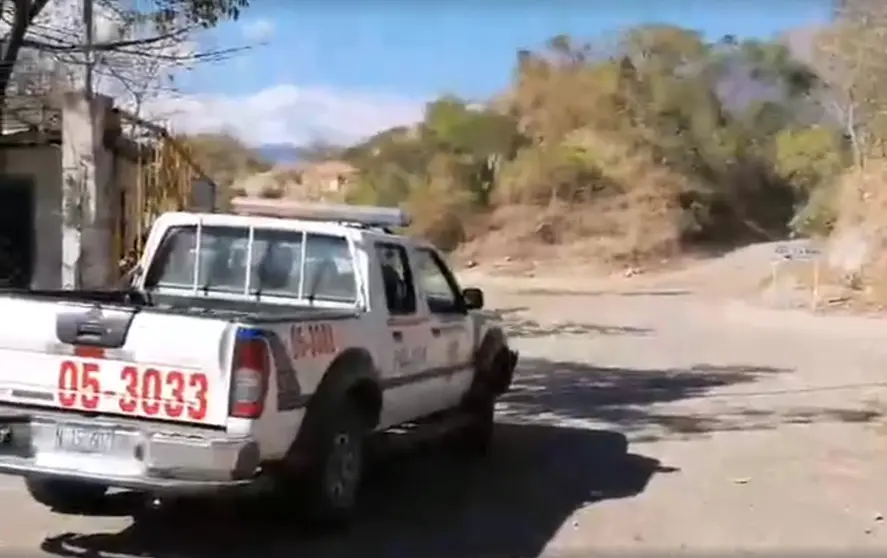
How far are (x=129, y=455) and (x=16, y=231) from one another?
462 inches

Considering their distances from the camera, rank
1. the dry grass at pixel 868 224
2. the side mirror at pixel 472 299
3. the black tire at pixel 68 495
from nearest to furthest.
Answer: the black tire at pixel 68 495 < the side mirror at pixel 472 299 < the dry grass at pixel 868 224

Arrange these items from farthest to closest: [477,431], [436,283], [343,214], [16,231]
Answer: [16,231], [477,431], [343,214], [436,283]

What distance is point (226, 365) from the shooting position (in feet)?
23.0

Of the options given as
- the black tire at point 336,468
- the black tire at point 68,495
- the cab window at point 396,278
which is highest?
the cab window at point 396,278

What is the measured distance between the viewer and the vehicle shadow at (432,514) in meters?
7.77

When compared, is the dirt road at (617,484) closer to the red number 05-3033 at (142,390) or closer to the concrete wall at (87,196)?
the red number 05-3033 at (142,390)

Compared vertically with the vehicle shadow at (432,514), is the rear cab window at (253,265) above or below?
above

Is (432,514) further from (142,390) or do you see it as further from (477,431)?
(142,390)

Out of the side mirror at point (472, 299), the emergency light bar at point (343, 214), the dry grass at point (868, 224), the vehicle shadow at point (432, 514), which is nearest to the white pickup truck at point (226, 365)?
the vehicle shadow at point (432, 514)

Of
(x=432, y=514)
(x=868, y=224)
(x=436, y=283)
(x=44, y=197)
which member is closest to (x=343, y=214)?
(x=436, y=283)

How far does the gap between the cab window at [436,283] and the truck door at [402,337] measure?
26cm

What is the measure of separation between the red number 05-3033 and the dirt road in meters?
0.86

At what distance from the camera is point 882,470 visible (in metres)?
10.8

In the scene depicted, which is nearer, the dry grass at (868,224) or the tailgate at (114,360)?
the tailgate at (114,360)
